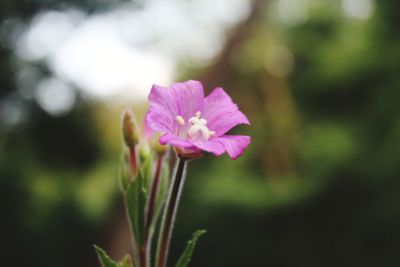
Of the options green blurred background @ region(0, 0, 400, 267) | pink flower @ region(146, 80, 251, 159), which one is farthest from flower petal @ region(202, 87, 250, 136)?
green blurred background @ region(0, 0, 400, 267)

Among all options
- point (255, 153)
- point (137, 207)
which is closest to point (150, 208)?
point (137, 207)

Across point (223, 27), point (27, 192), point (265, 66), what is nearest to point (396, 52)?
point (265, 66)

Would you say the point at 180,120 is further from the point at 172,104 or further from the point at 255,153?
the point at 255,153

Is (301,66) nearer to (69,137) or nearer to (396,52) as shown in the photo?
(396,52)

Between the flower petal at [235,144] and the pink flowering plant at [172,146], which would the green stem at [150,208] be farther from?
the flower petal at [235,144]

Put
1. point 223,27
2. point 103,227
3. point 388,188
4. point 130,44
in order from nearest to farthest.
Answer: point 388,188
point 103,227
point 130,44
point 223,27

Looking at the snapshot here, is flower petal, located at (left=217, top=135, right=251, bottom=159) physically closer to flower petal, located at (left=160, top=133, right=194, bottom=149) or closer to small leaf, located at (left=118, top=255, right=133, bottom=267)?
flower petal, located at (left=160, top=133, right=194, bottom=149)
